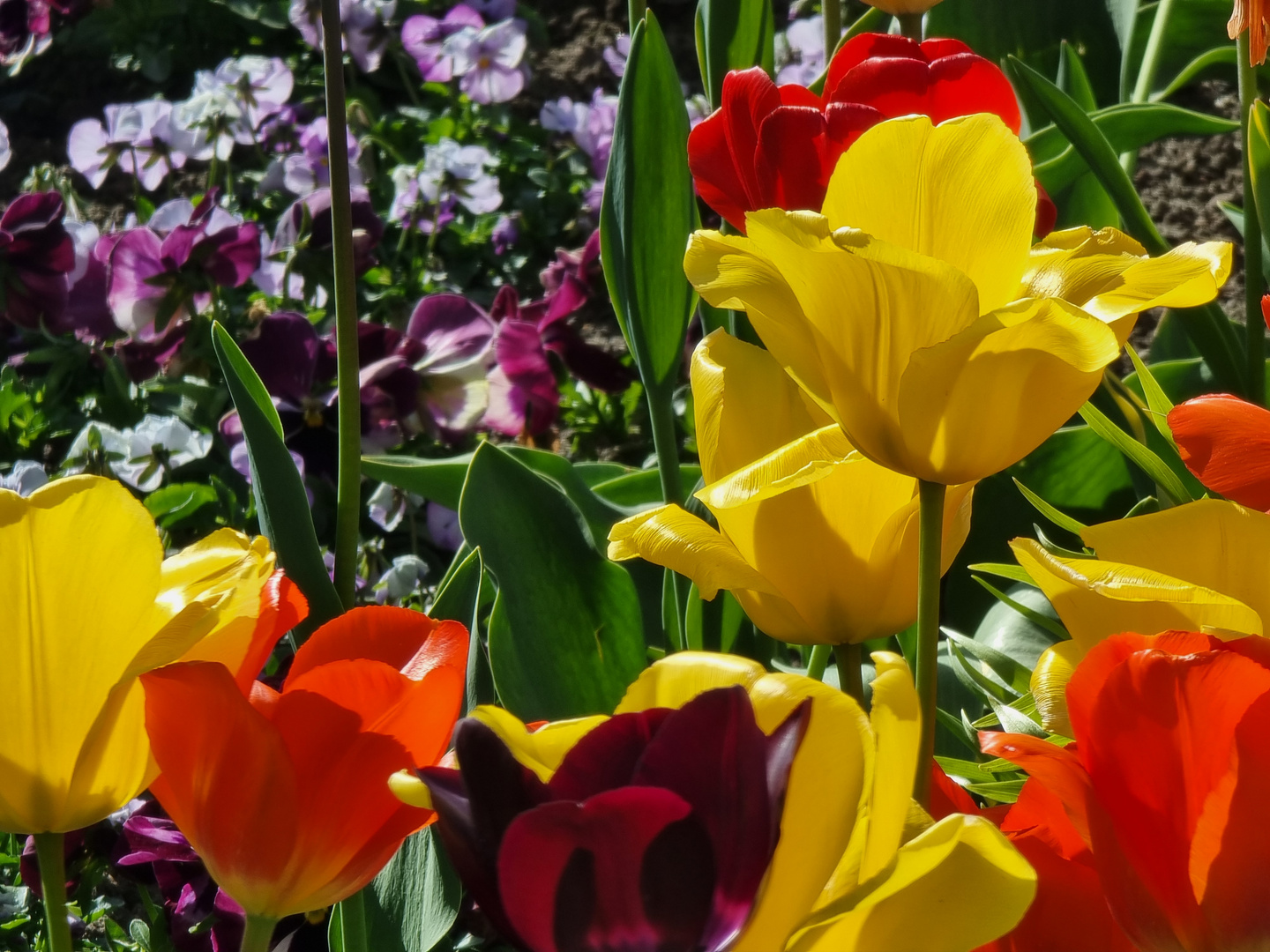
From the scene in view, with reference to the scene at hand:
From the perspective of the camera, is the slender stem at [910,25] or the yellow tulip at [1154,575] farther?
the slender stem at [910,25]

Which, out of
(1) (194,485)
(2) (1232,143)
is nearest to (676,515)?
(1) (194,485)

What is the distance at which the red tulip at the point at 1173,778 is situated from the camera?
0.30 meters

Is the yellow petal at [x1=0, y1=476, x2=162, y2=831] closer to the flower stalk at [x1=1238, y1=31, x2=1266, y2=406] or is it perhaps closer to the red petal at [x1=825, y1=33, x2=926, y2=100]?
the red petal at [x1=825, y1=33, x2=926, y2=100]

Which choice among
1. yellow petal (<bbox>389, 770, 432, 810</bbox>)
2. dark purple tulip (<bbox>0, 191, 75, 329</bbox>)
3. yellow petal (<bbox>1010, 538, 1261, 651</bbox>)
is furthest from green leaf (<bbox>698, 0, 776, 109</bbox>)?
→ dark purple tulip (<bbox>0, 191, 75, 329</bbox>)

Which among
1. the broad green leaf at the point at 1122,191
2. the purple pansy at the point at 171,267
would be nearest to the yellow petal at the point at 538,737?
the broad green leaf at the point at 1122,191

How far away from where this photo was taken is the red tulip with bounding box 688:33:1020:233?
20.4 inches

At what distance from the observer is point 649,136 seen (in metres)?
0.77

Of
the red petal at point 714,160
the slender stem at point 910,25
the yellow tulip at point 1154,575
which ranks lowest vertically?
the yellow tulip at point 1154,575

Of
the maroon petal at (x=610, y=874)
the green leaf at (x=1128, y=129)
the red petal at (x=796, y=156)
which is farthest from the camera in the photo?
the green leaf at (x=1128, y=129)

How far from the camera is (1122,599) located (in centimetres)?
36

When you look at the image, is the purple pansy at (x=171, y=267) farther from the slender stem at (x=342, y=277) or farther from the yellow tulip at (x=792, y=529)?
the yellow tulip at (x=792, y=529)

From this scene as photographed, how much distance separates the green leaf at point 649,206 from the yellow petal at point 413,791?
0.50 m

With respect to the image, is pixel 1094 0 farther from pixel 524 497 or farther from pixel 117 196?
pixel 117 196

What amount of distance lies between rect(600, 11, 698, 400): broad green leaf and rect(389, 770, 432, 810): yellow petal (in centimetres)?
51
